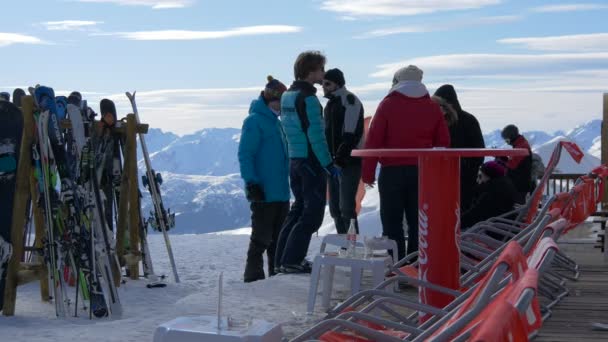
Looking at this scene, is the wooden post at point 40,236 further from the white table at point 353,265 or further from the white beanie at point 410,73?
the white beanie at point 410,73

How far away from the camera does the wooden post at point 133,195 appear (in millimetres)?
10039

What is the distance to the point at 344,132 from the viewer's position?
816cm

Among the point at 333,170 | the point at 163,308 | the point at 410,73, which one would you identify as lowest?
the point at 163,308

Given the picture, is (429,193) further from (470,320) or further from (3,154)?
(3,154)

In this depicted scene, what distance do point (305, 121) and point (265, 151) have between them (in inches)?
19.7

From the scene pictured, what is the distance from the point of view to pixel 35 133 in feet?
26.5

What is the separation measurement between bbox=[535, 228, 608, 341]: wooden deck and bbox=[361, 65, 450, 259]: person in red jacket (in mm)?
1336

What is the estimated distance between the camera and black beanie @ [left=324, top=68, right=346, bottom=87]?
810 cm

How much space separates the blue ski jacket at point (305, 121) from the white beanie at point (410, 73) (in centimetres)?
110

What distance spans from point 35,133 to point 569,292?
14.4 ft

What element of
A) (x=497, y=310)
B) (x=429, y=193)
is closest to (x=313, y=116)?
(x=429, y=193)

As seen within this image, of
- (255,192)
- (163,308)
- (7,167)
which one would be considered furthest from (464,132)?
(7,167)

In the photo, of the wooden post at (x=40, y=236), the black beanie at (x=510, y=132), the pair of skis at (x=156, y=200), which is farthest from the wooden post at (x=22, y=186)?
the black beanie at (x=510, y=132)

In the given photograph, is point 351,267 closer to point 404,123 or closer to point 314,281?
point 314,281
